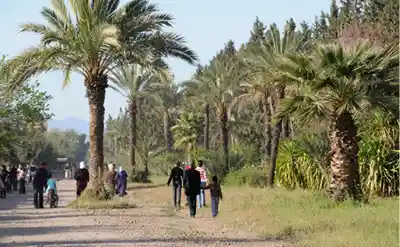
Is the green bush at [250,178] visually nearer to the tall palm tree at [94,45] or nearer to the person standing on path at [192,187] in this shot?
the tall palm tree at [94,45]

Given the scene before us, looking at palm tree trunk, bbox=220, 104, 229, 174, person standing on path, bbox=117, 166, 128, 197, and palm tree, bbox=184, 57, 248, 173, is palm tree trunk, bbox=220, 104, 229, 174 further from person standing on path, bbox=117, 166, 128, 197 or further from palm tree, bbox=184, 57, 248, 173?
person standing on path, bbox=117, 166, 128, 197

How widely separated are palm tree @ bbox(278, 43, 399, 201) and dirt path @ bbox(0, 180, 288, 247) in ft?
12.0

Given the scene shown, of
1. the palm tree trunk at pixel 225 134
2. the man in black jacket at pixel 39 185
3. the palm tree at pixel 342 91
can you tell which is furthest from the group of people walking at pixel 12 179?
the palm tree at pixel 342 91

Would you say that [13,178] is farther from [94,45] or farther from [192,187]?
[192,187]

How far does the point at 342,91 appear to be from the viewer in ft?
54.4

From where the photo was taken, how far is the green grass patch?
36.3ft

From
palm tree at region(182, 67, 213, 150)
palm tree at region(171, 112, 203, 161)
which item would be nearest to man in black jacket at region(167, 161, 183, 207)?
palm tree at region(182, 67, 213, 150)

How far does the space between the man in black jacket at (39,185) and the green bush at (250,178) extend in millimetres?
11560

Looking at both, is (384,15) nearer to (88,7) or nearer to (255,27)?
(88,7)

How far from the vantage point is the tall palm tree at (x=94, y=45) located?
2028 cm

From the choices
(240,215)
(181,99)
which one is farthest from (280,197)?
(181,99)

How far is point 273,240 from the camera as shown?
12.7 m

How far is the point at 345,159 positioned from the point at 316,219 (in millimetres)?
3541

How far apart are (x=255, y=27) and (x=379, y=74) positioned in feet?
177
